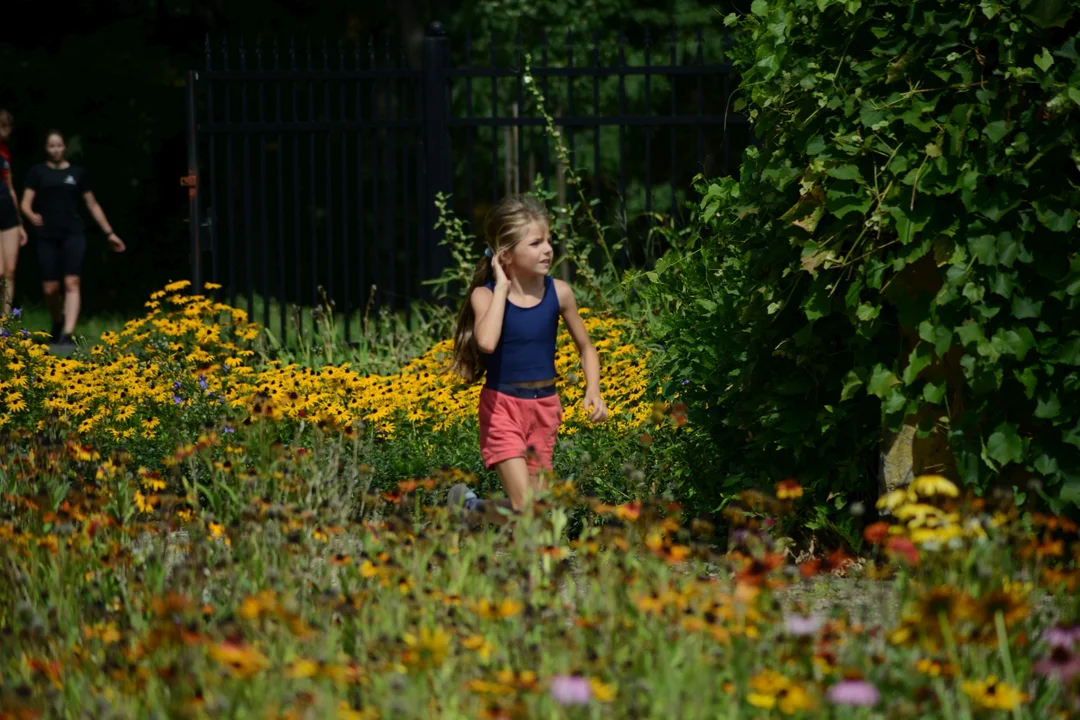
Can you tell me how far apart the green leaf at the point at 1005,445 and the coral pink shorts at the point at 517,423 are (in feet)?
4.63

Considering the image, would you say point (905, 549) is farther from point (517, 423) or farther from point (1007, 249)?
point (517, 423)

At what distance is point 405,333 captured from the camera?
28.2 feet

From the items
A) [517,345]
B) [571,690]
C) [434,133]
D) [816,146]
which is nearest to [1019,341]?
[816,146]

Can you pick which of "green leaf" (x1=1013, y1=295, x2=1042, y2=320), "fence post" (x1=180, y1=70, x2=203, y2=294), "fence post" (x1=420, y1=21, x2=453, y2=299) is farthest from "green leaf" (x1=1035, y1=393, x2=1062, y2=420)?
"fence post" (x1=180, y1=70, x2=203, y2=294)

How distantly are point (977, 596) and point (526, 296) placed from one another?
89.1 inches

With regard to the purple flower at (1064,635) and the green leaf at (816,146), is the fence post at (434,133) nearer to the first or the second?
the green leaf at (816,146)

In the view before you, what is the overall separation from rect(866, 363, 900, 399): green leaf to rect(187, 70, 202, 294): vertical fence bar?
522cm

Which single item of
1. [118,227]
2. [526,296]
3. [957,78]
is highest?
[957,78]

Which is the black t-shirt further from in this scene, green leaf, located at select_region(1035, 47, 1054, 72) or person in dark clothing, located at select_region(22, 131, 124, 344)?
green leaf, located at select_region(1035, 47, 1054, 72)

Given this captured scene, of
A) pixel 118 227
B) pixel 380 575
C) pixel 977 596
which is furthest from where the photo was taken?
pixel 118 227

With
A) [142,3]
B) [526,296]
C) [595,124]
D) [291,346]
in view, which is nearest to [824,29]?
[526,296]

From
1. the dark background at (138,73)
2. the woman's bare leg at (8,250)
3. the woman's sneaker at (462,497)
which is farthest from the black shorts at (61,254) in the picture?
the woman's sneaker at (462,497)

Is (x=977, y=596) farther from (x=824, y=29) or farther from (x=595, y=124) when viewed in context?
(x=595, y=124)

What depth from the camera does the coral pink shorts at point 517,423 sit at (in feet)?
15.5
